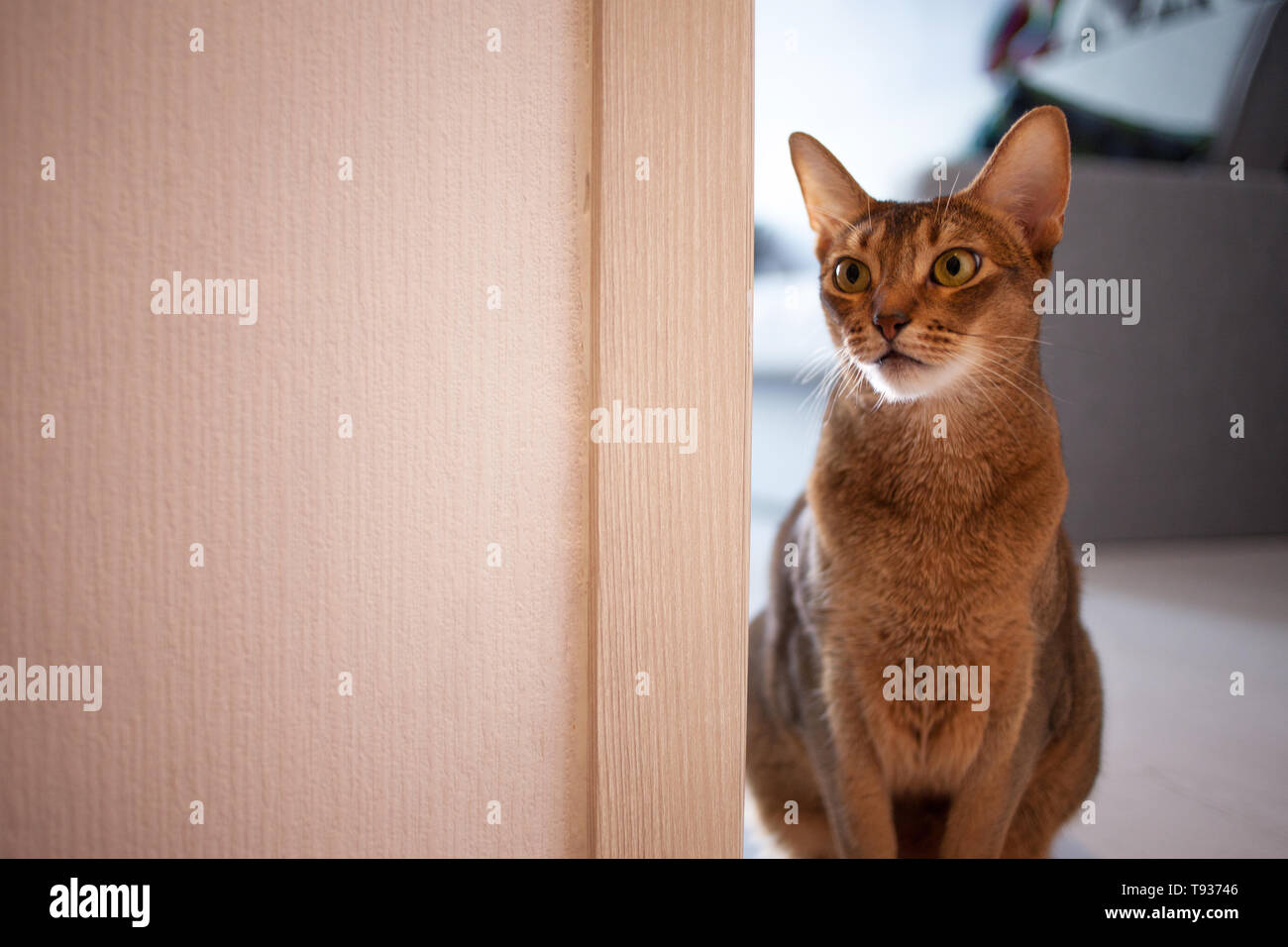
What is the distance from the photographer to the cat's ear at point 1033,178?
0.71 metres

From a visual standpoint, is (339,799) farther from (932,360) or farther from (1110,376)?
(1110,376)

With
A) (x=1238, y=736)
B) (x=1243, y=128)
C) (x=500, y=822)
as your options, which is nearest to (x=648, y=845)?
(x=500, y=822)

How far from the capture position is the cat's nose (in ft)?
2.34

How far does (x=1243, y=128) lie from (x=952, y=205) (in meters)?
2.13

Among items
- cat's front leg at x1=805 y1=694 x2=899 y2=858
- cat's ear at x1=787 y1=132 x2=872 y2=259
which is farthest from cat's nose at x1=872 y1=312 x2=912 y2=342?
cat's front leg at x1=805 y1=694 x2=899 y2=858

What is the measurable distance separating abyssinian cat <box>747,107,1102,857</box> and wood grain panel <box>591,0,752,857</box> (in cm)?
24

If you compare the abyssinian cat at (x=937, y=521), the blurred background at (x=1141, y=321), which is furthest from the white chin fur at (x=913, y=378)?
the blurred background at (x=1141, y=321)

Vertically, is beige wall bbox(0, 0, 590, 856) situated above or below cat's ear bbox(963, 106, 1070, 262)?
below

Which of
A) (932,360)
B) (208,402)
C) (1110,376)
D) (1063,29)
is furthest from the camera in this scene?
(1110,376)

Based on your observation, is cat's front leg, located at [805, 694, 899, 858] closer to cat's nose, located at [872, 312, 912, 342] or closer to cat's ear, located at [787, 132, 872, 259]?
cat's nose, located at [872, 312, 912, 342]

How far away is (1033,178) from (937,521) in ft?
1.01

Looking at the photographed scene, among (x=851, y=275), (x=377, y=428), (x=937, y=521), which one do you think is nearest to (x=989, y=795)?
(x=937, y=521)

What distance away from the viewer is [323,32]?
49 cm

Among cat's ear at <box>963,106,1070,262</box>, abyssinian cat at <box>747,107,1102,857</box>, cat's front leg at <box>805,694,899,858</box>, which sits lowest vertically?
cat's front leg at <box>805,694,899,858</box>
